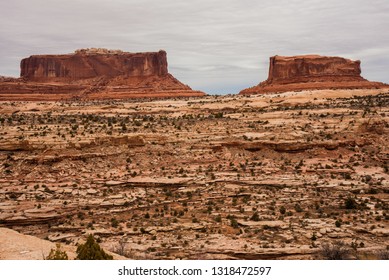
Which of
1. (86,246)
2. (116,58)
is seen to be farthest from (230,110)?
(116,58)

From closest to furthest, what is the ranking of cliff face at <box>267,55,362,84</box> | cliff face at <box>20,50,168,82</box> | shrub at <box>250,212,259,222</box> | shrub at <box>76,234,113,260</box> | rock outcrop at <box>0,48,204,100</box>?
shrub at <box>76,234,113,260</box>
shrub at <box>250,212,259,222</box>
cliff face at <box>267,55,362,84</box>
rock outcrop at <box>0,48,204,100</box>
cliff face at <box>20,50,168,82</box>

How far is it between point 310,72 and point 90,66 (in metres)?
45.6

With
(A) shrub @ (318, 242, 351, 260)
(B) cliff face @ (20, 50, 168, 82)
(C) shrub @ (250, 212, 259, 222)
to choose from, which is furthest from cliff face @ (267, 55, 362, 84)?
(A) shrub @ (318, 242, 351, 260)

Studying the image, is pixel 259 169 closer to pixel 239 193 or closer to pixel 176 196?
pixel 239 193

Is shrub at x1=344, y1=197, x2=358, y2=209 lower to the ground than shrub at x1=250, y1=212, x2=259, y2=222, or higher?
higher

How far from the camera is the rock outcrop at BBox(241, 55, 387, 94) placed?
70.2 meters

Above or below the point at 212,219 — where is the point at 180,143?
above

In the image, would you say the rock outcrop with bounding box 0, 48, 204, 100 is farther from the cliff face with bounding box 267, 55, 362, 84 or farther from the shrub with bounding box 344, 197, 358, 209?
the shrub with bounding box 344, 197, 358, 209

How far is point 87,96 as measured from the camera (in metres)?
75.1

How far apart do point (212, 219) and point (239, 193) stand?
2906mm

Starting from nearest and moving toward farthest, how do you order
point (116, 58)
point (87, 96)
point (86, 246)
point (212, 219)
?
1. point (86, 246)
2. point (212, 219)
3. point (87, 96)
4. point (116, 58)

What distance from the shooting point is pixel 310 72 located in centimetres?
7375

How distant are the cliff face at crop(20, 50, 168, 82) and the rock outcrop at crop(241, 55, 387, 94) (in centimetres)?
2683

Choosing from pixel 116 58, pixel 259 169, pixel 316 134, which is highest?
pixel 116 58
